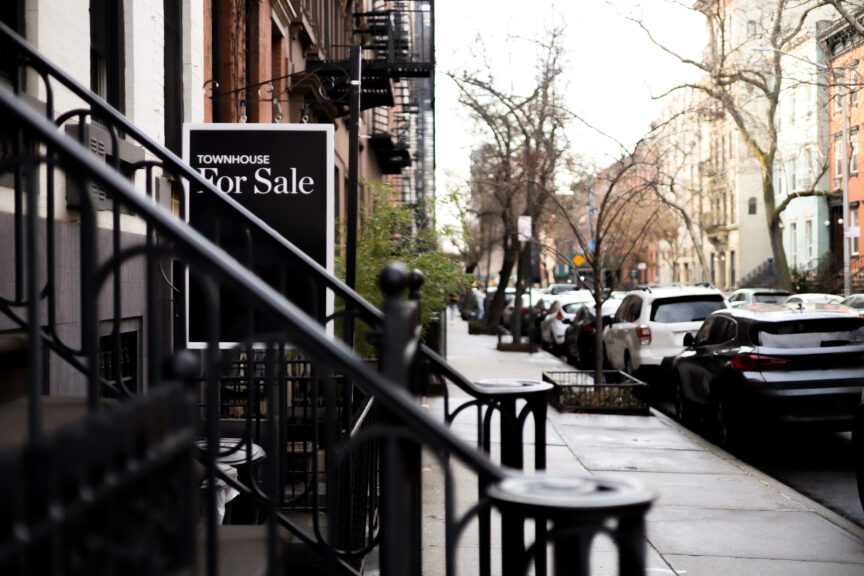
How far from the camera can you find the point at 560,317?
2645cm

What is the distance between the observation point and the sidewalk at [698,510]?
20.9 ft

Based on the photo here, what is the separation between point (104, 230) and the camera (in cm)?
629

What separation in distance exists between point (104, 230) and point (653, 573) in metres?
4.03

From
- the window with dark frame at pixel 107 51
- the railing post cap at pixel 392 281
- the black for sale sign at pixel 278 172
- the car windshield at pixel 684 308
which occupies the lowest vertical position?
the car windshield at pixel 684 308

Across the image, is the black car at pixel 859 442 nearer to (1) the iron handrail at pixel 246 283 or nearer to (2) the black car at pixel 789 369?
(2) the black car at pixel 789 369

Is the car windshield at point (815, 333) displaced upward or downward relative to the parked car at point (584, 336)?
upward

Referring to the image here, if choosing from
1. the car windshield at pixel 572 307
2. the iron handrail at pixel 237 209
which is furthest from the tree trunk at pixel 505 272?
the iron handrail at pixel 237 209

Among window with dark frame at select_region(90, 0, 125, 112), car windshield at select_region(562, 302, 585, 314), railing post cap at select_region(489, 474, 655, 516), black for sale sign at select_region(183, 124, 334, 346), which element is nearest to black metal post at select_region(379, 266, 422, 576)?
railing post cap at select_region(489, 474, 655, 516)

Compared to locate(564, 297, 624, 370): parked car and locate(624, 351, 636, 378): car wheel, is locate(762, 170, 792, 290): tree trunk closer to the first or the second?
locate(564, 297, 624, 370): parked car

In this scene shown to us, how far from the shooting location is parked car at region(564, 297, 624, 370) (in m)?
20.5

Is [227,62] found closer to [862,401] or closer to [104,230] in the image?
[104,230]

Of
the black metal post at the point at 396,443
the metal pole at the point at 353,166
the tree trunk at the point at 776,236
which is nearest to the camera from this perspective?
the black metal post at the point at 396,443

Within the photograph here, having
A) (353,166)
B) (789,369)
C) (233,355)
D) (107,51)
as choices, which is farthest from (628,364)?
(233,355)

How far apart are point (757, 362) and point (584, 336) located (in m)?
10.7
